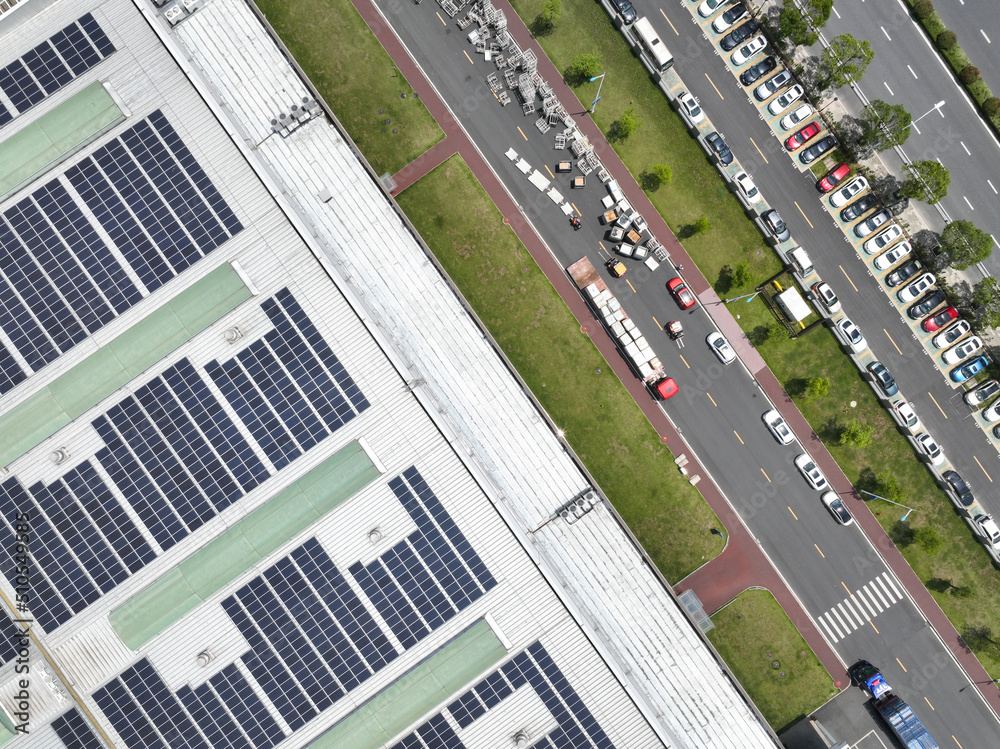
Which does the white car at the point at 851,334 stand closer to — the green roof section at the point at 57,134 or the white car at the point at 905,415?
the white car at the point at 905,415

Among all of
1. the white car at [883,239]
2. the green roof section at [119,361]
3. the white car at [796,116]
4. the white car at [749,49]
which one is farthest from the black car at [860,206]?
the green roof section at [119,361]

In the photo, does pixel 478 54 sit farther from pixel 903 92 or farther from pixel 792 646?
pixel 792 646

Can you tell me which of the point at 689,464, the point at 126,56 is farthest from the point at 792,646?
the point at 126,56

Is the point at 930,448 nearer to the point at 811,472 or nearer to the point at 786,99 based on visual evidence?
the point at 811,472

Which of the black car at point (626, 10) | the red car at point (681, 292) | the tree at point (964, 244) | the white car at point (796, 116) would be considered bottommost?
the tree at point (964, 244)

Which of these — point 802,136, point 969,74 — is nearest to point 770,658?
point 802,136

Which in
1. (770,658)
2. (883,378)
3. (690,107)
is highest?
(690,107)

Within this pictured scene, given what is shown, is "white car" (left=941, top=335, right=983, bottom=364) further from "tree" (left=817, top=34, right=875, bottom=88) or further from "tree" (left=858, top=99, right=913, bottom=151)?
"tree" (left=817, top=34, right=875, bottom=88)
